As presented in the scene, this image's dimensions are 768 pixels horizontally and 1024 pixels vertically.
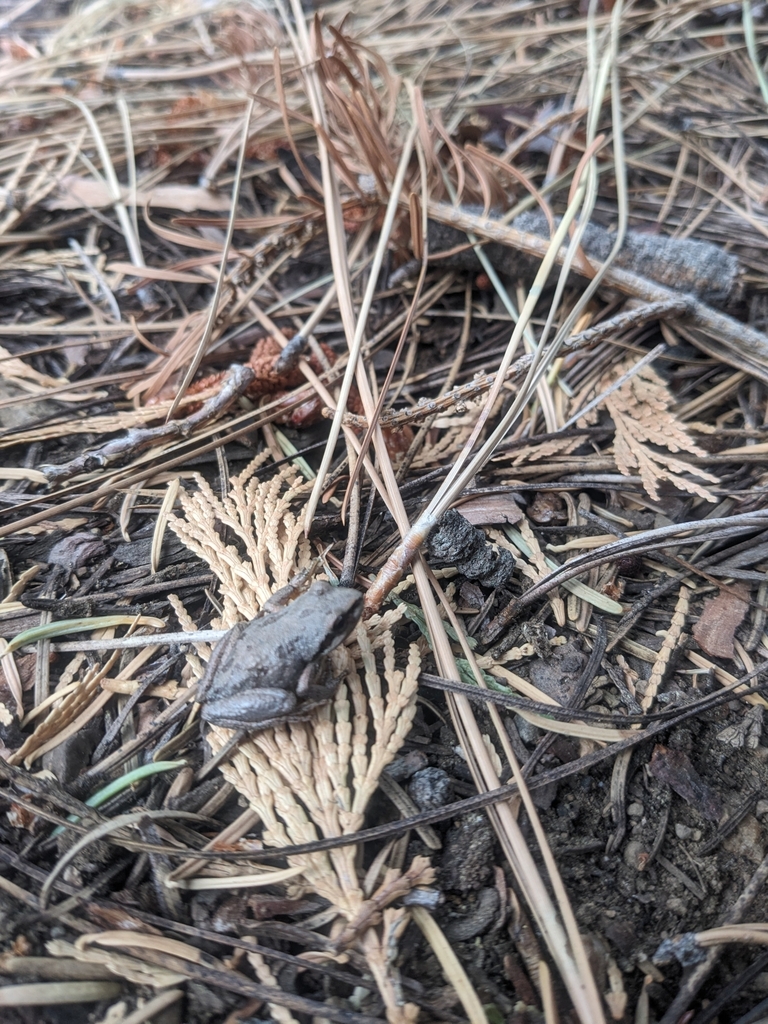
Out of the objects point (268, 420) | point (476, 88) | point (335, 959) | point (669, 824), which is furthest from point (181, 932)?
point (476, 88)

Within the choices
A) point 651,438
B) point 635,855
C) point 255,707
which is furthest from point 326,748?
point 651,438

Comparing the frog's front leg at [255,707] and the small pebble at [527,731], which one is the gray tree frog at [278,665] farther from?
the small pebble at [527,731]

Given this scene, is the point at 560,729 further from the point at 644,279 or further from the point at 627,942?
the point at 644,279

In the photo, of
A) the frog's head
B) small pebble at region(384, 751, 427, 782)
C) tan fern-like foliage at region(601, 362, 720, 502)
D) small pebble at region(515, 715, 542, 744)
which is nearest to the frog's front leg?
the frog's head

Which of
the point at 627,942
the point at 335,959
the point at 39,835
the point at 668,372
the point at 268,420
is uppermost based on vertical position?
the point at 268,420

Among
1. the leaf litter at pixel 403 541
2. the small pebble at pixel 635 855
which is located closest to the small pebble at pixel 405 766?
the leaf litter at pixel 403 541

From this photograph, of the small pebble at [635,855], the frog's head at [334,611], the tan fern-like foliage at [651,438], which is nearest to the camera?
the small pebble at [635,855]
